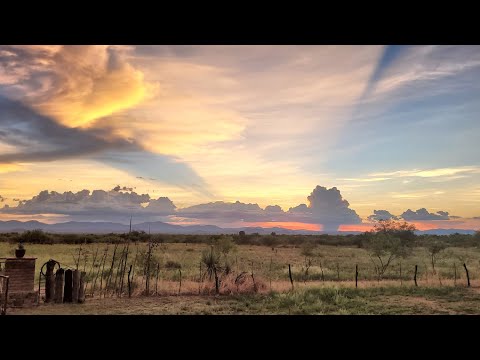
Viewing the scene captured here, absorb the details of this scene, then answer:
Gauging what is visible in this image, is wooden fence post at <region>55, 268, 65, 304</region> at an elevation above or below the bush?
above

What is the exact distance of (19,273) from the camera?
7457 millimetres

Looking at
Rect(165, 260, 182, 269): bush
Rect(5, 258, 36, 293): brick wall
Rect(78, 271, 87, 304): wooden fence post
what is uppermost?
Rect(5, 258, 36, 293): brick wall

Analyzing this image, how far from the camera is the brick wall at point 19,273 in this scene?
24.3 feet

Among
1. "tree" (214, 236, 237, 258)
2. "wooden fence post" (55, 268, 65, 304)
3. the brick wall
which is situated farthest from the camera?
"tree" (214, 236, 237, 258)

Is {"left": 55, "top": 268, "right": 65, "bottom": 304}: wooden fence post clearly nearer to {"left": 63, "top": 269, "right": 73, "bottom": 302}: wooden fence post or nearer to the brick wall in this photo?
{"left": 63, "top": 269, "right": 73, "bottom": 302}: wooden fence post

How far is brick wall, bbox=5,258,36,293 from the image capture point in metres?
7.39

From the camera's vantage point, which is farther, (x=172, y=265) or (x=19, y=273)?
(x=172, y=265)

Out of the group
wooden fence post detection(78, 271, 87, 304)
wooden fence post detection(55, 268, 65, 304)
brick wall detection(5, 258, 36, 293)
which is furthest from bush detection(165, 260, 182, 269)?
brick wall detection(5, 258, 36, 293)

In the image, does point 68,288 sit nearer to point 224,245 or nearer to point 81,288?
point 81,288

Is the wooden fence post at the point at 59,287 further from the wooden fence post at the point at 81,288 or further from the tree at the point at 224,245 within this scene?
the tree at the point at 224,245

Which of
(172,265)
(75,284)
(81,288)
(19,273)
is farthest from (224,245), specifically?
(19,273)

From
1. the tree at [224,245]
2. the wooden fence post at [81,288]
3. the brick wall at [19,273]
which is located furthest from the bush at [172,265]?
the brick wall at [19,273]

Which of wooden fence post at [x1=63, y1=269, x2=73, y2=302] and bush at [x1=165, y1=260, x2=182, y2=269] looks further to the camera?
bush at [x1=165, y1=260, x2=182, y2=269]
